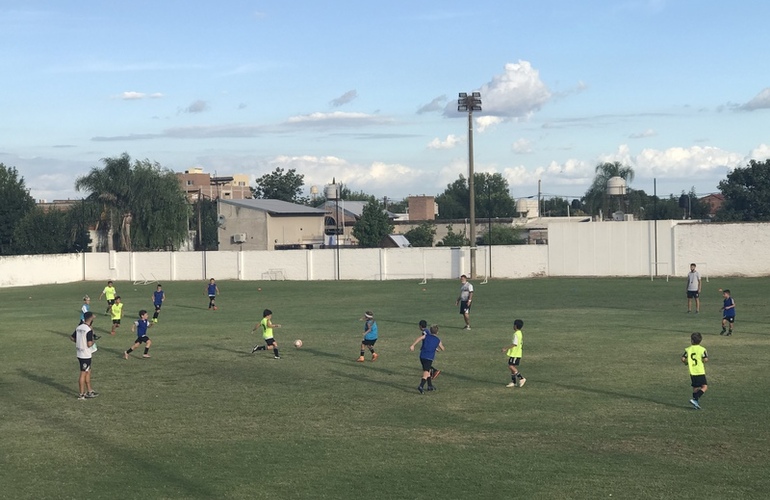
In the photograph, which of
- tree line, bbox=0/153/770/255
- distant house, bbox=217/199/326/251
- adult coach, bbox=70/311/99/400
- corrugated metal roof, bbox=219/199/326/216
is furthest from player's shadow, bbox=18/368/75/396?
corrugated metal roof, bbox=219/199/326/216

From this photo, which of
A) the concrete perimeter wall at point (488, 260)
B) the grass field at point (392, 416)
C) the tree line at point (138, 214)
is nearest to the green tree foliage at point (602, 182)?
the tree line at point (138, 214)

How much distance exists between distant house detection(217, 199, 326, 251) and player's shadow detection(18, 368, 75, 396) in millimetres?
72430

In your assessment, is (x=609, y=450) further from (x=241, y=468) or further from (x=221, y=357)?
(x=221, y=357)

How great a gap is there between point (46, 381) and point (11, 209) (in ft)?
263

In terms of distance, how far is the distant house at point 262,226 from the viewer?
101 metres

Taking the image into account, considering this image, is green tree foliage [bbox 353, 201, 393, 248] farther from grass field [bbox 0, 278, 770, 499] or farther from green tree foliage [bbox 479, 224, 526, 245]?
grass field [bbox 0, 278, 770, 499]

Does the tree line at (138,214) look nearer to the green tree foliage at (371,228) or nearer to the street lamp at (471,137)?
the green tree foliage at (371,228)

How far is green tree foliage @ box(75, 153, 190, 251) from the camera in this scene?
9012 centimetres

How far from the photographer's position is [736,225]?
62.1 m

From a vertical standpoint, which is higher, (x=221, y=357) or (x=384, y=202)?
(x=384, y=202)

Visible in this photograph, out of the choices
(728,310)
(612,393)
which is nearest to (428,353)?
(612,393)

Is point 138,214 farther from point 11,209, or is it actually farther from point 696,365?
point 696,365

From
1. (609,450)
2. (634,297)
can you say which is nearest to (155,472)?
(609,450)

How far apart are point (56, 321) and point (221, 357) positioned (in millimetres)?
17873
